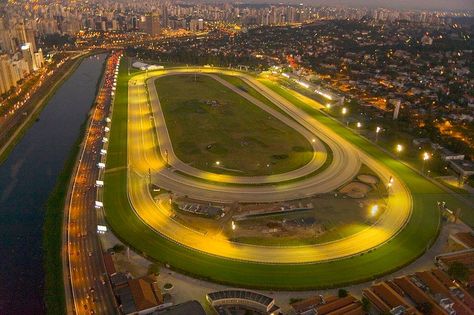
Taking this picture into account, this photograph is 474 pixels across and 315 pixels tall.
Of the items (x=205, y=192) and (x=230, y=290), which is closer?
(x=230, y=290)

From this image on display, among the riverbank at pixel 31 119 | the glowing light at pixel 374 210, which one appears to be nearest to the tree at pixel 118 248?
the glowing light at pixel 374 210

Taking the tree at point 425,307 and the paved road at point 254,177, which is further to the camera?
the paved road at point 254,177

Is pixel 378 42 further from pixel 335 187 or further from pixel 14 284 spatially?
pixel 14 284

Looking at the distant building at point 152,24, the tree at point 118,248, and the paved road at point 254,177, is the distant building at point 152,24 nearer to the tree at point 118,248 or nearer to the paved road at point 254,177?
the paved road at point 254,177

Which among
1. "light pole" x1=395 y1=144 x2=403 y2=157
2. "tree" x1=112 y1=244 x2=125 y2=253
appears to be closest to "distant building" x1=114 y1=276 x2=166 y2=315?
"tree" x1=112 y1=244 x2=125 y2=253

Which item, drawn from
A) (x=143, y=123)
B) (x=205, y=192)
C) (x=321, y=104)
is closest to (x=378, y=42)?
(x=321, y=104)

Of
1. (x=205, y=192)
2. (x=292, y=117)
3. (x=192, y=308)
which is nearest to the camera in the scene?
(x=192, y=308)

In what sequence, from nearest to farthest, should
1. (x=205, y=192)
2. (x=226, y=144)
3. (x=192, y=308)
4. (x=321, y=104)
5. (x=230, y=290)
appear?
(x=192, y=308) < (x=230, y=290) < (x=205, y=192) < (x=226, y=144) < (x=321, y=104)

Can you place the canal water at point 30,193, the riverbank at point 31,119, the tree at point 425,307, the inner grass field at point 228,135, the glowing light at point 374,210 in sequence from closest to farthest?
the tree at point 425,307, the canal water at point 30,193, the glowing light at point 374,210, the inner grass field at point 228,135, the riverbank at point 31,119
